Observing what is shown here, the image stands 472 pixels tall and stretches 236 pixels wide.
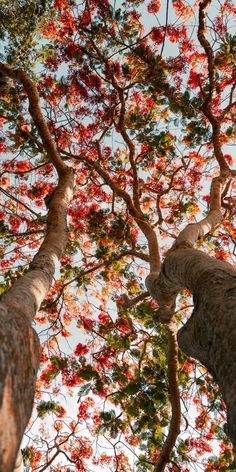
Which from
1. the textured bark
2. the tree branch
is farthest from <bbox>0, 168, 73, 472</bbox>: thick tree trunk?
the tree branch

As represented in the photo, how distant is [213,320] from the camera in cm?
187

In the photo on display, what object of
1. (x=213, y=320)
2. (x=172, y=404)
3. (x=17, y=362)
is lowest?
(x=17, y=362)

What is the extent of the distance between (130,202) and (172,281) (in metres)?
2.74

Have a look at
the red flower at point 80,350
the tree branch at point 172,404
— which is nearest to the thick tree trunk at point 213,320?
the tree branch at point 172,404

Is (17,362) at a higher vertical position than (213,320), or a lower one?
lower

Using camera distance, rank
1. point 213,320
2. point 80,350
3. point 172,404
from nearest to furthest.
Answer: point 213,320 < point 172,404 < point 80,350

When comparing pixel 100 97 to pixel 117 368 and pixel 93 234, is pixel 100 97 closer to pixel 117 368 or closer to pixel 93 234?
pixel 93 234

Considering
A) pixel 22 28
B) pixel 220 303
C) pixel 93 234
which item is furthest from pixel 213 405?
pixel 22 28

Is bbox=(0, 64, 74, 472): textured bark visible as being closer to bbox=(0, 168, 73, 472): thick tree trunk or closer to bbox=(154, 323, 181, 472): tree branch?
bbox=(0, 168, 73, 472): thick tree trunk

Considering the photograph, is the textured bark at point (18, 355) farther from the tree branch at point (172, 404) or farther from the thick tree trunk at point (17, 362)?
the tree branch at point (172, 404)

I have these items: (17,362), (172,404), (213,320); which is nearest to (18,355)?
(17,362)

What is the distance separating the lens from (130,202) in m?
5.97

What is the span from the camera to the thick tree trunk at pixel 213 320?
5.18 ft

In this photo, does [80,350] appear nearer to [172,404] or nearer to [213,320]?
[172,404]
